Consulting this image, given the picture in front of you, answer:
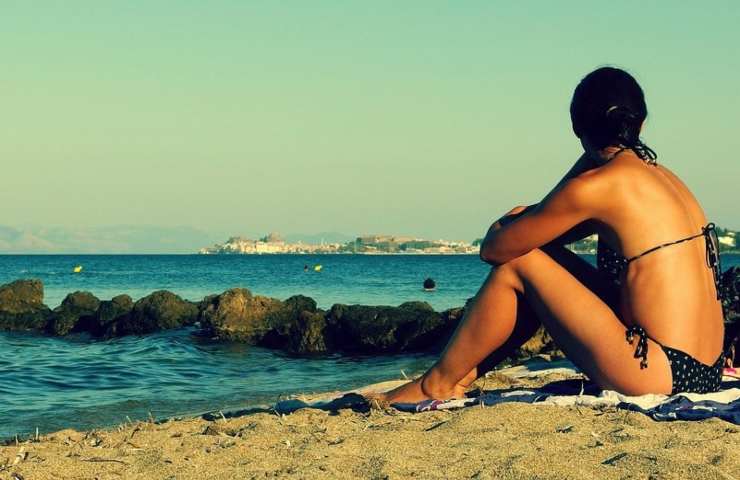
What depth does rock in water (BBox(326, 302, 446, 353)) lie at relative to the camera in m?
16.3

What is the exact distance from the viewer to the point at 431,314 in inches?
670

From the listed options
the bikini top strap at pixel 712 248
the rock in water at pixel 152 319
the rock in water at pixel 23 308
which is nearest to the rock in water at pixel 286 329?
the rock in water at pixel 152 319

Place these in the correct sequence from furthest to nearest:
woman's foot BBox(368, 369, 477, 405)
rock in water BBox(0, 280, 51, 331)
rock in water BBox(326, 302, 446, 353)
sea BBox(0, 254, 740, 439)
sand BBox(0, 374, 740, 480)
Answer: rock in water BBox(0, 280, 51, 331) → rock in water BBox(326, 302, 446, 353) → sea BBox(0, 254, 740, 439) → woman's foot BBox(368, 369, 477, 405) → sand BBox(0, 374, 740, 480)

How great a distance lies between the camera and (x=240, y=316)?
706 inches

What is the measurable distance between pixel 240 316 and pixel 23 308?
8.22 metres

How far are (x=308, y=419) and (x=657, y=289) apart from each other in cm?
212

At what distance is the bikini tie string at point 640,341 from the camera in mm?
4848

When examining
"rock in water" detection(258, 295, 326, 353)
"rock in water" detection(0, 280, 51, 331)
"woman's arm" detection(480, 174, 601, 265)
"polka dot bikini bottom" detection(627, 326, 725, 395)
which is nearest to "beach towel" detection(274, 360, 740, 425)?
"polka dot bikini bottom" detection(627, 326, 725, 395)

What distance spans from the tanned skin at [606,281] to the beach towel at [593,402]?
0.30ft

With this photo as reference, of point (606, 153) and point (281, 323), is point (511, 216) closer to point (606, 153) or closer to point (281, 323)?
point (606, 153)

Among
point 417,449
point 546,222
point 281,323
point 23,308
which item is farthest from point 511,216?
point 23,308

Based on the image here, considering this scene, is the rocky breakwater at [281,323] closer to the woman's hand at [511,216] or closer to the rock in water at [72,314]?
the rock in water at [72,314]

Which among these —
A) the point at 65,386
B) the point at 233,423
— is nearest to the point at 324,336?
the point at 65,386

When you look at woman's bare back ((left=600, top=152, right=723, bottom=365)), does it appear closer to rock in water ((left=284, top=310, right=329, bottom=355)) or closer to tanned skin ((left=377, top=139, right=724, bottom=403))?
tanned skin ((left=377, top=139, right=724, bottom=403))
